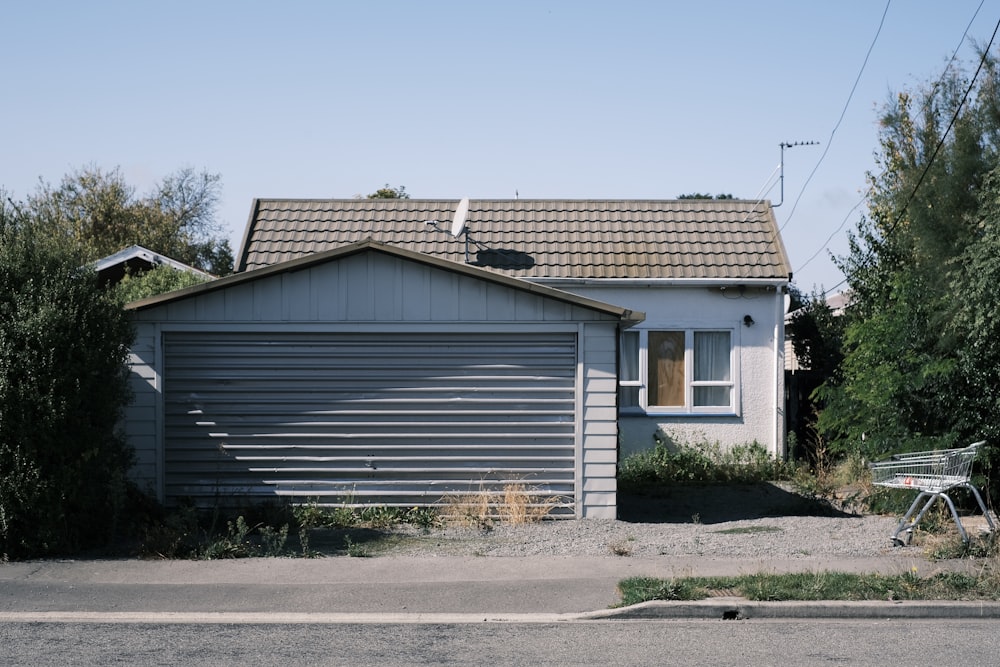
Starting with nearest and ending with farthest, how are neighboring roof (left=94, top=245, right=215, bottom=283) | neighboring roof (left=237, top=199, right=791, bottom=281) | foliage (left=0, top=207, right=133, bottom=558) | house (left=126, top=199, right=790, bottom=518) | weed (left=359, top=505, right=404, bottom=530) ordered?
1. foliage (left=0, top=207, right=133, bottom=558)
2. weed (left=359, top=505, right=404, bottom=530)
3. house (left=126, top=199, right=790, bottom=518)
4. neighboring roof (left=237, top=199, right=791, bottom=281)
5. neighboring roof (left=94, top=245, right=215, bottom=283)

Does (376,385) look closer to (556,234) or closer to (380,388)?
(380,388)

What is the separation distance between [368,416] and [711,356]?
25.5 feet

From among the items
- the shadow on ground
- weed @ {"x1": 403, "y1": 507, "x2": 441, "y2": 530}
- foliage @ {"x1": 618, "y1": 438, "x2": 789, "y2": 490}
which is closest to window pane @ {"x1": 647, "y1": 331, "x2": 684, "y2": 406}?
foliage @ {"x1": 618, "y1": 438, "x2": 789, "y2": 490}

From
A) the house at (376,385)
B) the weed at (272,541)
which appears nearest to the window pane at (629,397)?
the house at (376,385)

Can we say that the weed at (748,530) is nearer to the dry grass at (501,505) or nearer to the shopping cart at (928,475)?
the shopping cart at (928,475)

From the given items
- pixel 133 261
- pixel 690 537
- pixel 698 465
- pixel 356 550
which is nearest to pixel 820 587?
pixel 690 537

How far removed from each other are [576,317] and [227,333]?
4311mm

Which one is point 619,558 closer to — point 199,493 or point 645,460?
point 199,493

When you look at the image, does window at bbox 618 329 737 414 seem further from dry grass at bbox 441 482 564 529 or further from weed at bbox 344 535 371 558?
weed at bbox 344 535 371 558

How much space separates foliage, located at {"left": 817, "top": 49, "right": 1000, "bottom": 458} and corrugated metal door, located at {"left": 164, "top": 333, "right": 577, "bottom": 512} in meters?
4.44

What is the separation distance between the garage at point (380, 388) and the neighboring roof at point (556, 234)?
212 inches

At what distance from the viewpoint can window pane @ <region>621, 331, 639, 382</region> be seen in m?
18.7

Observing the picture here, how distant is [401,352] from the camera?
13.2 metres

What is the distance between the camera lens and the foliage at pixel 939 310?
41.8 ft
